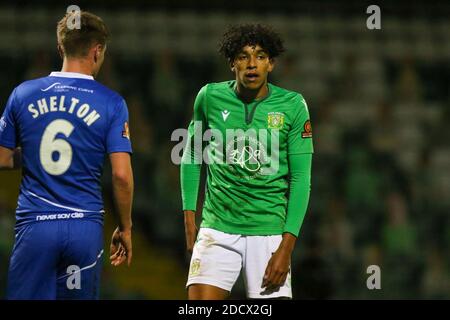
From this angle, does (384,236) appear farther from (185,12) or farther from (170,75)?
(185,12)

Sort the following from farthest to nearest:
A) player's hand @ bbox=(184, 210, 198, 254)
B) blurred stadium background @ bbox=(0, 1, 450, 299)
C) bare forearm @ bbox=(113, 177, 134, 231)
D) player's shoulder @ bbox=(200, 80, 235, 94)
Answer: blurred stadium background @ bbox=(0, 1, 450, 299)
player's shoulder @ bbox=(200, 80, 235, 94)
player's hand @ bbox=(184, 210, 198, 254)
bare forearm @ bbox=(113, 177, 134, 231)

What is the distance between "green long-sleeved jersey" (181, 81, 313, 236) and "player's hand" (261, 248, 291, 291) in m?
0.14

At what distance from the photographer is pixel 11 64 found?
11.0 metres

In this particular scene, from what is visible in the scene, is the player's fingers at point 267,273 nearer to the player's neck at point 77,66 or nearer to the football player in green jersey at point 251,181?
the football player in green jersey at point 251,181

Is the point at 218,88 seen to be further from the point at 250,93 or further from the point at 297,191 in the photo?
the point at 297,191

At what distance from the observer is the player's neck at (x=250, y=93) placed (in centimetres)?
530

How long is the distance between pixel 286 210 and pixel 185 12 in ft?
23.9

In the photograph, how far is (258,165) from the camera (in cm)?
518

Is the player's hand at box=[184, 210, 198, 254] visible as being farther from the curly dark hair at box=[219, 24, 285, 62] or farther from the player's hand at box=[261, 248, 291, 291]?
the curly dark hair at box=[219, 24, 285, 62]

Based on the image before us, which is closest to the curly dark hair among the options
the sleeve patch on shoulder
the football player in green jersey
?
the football player in green jersey

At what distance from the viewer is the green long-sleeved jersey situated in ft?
16.9
